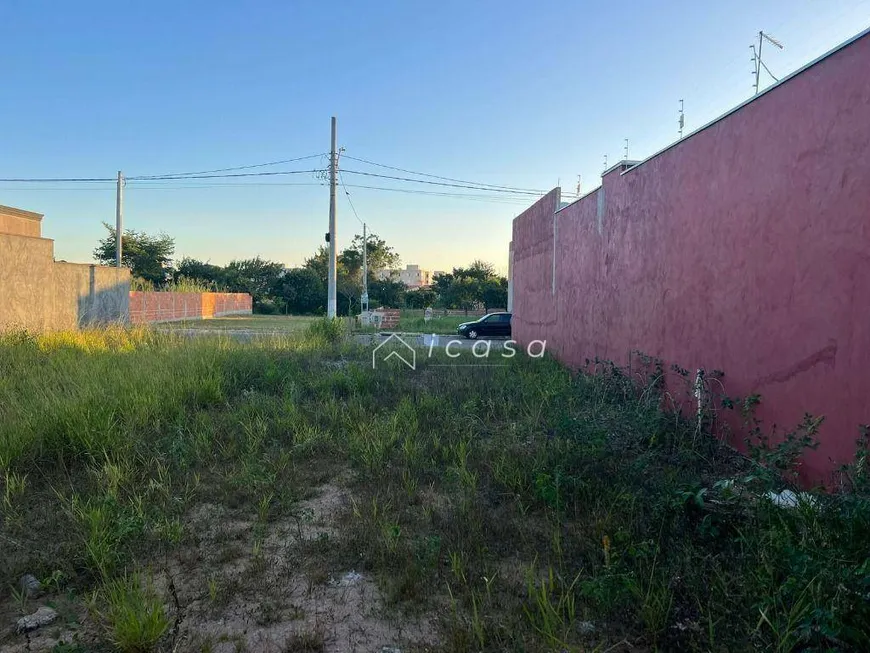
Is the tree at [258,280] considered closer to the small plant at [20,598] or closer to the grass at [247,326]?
the grass at [247,326]

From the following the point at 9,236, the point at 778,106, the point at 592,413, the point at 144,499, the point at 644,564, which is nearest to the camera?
the point at 644,564

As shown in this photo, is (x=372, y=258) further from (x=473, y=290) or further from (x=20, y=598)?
(x=20, y=598)

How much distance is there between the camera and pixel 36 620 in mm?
2270

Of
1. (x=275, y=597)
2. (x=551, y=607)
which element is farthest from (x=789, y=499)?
(x=275, y=597)

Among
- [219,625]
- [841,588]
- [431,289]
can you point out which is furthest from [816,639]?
[431,289]

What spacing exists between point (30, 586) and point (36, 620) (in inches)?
14.0

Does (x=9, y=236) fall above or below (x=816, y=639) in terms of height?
above

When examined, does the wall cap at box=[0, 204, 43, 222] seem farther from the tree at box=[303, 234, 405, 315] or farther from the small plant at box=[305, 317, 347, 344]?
the tree at box=[303, 234, 405, 315]

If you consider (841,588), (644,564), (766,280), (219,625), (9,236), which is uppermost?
(9,236)

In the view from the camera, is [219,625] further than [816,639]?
Yes

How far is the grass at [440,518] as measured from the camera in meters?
2.08

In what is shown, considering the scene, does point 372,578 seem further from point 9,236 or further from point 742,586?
point 9,236

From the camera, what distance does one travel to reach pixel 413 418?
17.2 ft

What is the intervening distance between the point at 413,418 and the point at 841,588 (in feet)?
12.5
